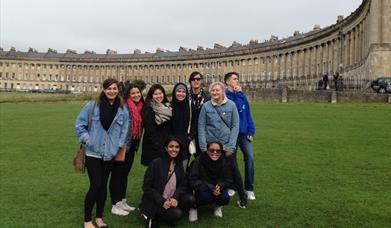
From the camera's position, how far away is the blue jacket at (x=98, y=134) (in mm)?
7633

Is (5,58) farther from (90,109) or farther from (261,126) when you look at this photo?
(90,109)

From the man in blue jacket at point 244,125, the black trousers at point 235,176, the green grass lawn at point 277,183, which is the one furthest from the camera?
the man in blue jacket at point 244,125

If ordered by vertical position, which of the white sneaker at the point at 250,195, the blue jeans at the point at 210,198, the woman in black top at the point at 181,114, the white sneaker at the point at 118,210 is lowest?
the white sneaker at the point at 118,210

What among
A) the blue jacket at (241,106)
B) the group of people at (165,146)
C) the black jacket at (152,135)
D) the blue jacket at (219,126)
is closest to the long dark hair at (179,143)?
the group of people at (165,146)

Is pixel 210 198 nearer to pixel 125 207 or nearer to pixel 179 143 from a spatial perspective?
pixel 179 143

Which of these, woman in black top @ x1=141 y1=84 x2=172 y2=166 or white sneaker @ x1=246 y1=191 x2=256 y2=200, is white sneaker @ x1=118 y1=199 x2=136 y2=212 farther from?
white sneaker @ x1=246 y1=191 x2=256 y2=200

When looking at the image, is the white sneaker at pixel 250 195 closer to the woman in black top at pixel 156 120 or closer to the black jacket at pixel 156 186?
the black jacket at pixel 156 186

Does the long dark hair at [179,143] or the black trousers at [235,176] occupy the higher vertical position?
the long dark hair at [179,143]

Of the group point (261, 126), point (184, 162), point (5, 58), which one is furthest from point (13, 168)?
point (5, 58)

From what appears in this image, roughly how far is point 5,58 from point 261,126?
136961mm

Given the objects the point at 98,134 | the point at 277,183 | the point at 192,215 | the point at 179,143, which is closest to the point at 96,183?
the point at 98,134

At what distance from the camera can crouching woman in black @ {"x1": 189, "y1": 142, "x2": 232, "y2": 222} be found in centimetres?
806

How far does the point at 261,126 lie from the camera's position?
72.3 ft

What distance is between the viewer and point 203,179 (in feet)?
26.8
